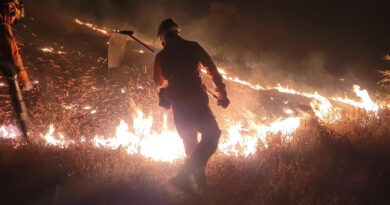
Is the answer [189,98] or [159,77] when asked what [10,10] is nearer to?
[159,77]

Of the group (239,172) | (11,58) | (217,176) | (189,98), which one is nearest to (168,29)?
(189,98)

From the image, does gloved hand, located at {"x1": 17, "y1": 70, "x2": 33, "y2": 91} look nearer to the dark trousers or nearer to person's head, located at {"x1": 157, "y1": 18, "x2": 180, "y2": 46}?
person's head, located at {"x1": 157, "y1": 18, "x2": 180, "y2": 46}

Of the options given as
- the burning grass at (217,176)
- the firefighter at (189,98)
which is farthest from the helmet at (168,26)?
the burning grass at (217,176)

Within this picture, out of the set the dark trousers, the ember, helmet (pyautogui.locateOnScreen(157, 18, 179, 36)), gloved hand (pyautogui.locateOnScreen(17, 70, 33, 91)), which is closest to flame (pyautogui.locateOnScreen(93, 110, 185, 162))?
the ember

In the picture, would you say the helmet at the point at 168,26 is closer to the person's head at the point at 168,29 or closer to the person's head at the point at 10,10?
the person's head at the point at 168,29

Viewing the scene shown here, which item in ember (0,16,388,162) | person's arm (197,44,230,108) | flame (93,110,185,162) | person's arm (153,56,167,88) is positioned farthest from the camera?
ember (0,16,388,162)

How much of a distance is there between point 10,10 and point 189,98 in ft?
11.5

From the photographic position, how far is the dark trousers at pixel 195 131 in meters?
3.66

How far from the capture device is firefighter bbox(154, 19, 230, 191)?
144 inches

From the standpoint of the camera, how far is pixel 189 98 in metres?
3.76

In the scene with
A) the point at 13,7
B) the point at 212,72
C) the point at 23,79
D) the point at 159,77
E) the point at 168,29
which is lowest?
the point at 23,79

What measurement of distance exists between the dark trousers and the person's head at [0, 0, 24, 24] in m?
3.31

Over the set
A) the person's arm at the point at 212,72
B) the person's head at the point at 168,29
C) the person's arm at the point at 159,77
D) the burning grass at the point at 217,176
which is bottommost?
the burning grass at the point at 217,176

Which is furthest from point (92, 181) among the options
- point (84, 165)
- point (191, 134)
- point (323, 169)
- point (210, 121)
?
point (323, 169)
